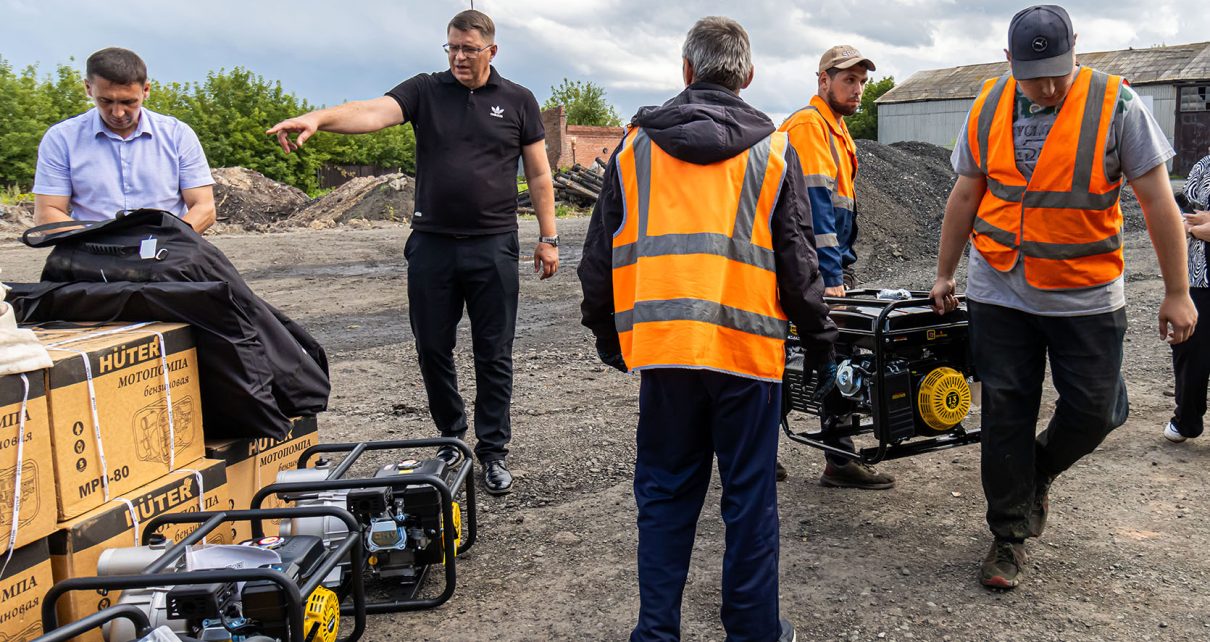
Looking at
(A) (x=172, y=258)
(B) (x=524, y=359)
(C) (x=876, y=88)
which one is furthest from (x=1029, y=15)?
(C) (x=876, y=88)

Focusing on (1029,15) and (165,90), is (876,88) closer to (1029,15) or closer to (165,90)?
(165,90)

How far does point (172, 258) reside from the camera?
3504 mm

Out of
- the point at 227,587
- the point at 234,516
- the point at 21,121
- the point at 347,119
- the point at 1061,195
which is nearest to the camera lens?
the point at 227,587

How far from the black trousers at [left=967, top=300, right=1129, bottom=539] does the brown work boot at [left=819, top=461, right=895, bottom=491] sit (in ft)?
3.44

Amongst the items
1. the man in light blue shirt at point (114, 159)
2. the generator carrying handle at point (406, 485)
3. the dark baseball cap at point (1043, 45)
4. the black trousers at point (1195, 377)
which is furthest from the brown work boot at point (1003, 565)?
the man in light blue shirt at point (114, 159)

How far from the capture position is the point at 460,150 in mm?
→ 4902

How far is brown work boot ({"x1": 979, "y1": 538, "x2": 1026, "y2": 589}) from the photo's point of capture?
360cm

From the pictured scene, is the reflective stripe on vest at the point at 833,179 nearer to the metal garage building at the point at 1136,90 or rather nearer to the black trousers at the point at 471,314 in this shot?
the black trousers at the point at 471,314

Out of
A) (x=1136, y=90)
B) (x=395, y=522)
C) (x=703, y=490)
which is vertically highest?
(x=1136, y=90)

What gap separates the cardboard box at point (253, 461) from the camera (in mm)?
3684

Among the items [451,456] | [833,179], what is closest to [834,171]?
[833,179]

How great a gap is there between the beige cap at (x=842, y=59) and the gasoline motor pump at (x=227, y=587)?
319cm

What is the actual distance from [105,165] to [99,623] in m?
2.68

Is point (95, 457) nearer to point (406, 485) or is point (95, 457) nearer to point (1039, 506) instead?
point (406, 485)
